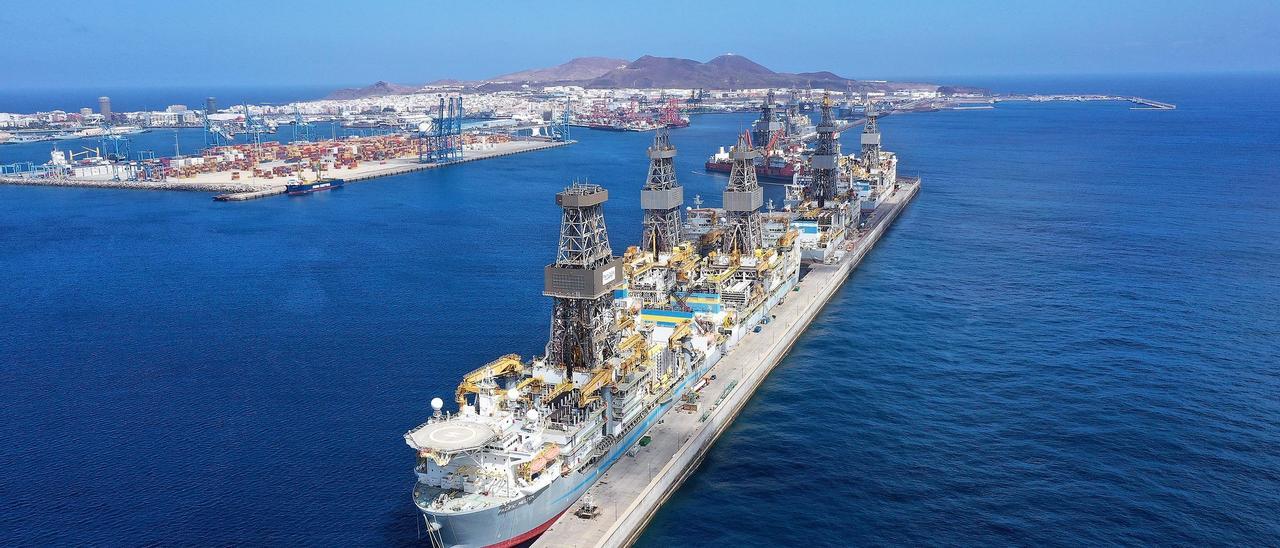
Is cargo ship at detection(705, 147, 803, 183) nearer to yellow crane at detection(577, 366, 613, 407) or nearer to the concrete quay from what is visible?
the concrete quay

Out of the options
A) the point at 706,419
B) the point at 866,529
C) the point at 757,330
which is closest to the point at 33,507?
the point at 706,419

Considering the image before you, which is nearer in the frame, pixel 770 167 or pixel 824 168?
pixel 824 168

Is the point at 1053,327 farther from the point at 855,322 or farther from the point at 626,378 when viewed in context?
the point at 626,378

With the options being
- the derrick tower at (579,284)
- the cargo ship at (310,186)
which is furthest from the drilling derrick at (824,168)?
the cargo ship at (310,186)

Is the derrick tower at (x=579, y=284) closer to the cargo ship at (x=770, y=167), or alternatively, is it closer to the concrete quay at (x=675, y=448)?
the concrete quay at (x=675, y=448)

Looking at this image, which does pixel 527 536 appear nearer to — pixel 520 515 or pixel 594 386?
pixel 520 515

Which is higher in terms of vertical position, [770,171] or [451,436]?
[770,171]

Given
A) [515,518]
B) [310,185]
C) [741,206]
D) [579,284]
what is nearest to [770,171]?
[310,185]
